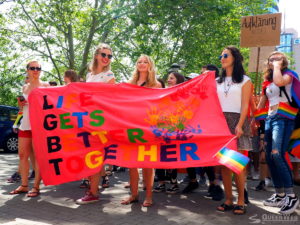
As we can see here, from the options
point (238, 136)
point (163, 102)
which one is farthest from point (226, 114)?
point (163, 102)

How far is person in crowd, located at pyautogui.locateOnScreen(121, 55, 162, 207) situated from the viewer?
5066 mm

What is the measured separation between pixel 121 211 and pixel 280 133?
2266mm

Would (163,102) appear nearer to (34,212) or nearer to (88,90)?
(88,90)

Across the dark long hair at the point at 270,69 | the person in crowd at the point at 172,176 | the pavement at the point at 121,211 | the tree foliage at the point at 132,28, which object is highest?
the tree foliage at the point at 132,28

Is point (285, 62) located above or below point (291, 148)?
above

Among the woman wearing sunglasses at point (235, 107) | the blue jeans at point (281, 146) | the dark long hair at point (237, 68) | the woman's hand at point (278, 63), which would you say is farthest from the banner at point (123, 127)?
the woman's hand at point (278, 63)

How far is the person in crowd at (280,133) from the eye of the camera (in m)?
4.77

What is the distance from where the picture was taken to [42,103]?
5.30m

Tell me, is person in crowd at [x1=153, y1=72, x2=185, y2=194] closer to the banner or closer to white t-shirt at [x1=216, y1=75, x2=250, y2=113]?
the banner

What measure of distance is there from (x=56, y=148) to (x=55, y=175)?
0.36 metres

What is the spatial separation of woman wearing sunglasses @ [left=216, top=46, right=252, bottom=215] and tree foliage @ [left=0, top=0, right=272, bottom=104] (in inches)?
348

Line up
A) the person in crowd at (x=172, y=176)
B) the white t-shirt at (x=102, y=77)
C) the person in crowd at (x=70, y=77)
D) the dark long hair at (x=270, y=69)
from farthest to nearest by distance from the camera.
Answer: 1. the person in crowd at (x=70, y=77)
2. the person in crowd at (x=172, y=176)
3. the white t-shirt at (x=102, y=77)
4. the dark long hair at (x=270, y=69)

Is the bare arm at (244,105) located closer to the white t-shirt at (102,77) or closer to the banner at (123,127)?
the banner at (123,127)

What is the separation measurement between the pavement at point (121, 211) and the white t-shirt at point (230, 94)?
1337mm
